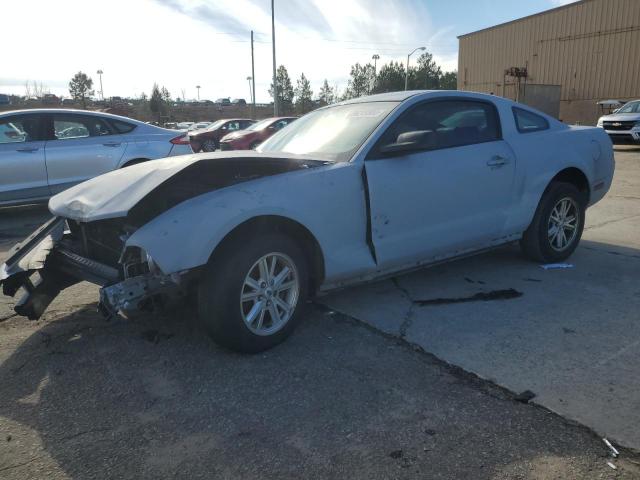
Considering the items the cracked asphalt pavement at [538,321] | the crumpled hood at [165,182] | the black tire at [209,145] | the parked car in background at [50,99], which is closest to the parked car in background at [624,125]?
the black tire at [209,145]

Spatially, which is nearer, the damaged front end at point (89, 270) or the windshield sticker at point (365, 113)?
the damaged front end at point (89, 270)

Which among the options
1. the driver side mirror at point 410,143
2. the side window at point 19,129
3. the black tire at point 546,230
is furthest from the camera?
the side window at point 19,129

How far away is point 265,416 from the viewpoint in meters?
2.62

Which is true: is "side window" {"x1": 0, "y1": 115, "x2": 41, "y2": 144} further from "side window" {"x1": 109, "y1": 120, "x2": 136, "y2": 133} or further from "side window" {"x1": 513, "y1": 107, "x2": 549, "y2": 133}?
"side window" {"x1": 513, "y1": 107, "x2": 549, "y2": 133}

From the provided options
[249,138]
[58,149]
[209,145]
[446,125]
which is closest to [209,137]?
[209,145]

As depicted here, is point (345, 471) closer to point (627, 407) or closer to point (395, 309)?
point (627, 407)

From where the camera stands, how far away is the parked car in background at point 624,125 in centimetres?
1778

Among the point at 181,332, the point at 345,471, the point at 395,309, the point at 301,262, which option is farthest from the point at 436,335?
the point at 181,332

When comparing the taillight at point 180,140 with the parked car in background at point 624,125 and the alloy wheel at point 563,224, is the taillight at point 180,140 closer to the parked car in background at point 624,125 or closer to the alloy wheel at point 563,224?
the alloy wheel at point 563,224

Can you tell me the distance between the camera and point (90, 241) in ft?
11.8

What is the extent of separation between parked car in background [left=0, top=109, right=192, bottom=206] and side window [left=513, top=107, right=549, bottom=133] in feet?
17.8

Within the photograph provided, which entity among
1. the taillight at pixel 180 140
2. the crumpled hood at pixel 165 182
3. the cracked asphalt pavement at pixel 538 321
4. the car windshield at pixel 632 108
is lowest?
the cracked asphalt pavement at pixel 538 321

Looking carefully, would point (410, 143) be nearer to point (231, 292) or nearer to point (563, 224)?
point (231, 292)

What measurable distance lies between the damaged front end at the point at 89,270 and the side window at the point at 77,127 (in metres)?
4.46
